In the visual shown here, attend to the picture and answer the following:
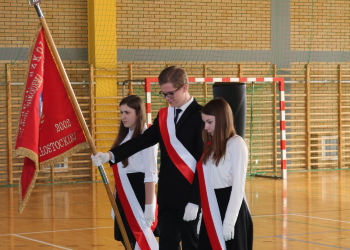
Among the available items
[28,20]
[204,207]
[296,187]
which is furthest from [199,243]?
[28,20]

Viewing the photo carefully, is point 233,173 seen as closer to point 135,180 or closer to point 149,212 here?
point 149,212

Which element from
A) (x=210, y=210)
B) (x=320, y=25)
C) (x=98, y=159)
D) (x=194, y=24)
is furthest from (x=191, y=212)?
(x=320, y=25)

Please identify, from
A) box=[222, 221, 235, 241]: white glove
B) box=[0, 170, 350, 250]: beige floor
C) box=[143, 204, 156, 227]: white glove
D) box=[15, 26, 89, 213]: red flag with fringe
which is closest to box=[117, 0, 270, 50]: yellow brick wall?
box=[0, 170, 350, 250]: beige floor

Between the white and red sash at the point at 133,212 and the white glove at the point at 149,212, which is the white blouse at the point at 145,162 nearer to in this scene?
the white and red sash at the point at 133,212

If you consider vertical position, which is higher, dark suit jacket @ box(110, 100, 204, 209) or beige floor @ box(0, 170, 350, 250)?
dark suit jacket @ box(110, 100, 204, 209)

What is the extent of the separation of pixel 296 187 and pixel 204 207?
886cm

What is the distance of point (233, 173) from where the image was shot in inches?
164

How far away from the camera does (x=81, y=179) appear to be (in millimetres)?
14836

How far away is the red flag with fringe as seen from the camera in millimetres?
4562

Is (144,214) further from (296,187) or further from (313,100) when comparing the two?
(313,100)

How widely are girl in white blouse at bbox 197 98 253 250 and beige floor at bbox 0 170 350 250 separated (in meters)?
2.88

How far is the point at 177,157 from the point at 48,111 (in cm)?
92

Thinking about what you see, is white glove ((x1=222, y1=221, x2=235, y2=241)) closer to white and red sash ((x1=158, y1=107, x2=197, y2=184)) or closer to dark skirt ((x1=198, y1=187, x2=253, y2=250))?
dark skirt ((x1=198, y1=187, x2=253, y2=250))

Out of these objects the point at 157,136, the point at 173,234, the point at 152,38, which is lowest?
the point at 173,234
